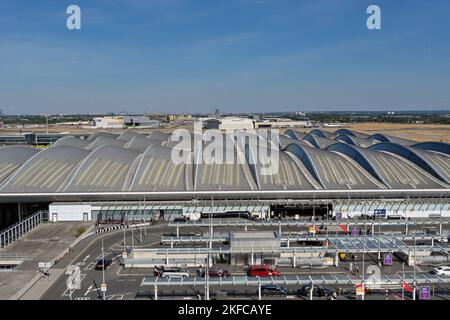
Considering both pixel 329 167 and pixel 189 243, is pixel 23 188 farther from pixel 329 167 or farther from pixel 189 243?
pixel 329 167

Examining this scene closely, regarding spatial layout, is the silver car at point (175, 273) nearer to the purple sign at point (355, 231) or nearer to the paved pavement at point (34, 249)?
the paved pavement at point (34, 249)

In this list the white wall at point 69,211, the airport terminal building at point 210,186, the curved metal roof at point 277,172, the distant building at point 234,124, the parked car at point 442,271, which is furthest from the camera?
the distant building at point 234,124

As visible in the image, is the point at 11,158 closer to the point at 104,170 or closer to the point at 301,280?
the point at 104,170

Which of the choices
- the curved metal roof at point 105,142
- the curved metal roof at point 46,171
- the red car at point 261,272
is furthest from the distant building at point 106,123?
the red car at point 261,272

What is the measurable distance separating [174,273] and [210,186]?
12439 millimetres

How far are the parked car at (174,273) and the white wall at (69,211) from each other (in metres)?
11.7

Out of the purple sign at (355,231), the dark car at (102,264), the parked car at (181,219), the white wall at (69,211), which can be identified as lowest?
the dark car at (102,264)

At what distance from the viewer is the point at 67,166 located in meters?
33.5

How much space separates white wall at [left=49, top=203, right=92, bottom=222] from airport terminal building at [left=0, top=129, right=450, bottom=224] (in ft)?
0.20

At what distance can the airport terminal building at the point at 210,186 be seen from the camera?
97.2 ft

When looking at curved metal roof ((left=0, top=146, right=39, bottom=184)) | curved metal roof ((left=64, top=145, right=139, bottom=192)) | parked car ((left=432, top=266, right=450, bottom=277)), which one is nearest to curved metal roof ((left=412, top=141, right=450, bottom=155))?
parked car ((left=432, top=266, right=450, bottom=277))
